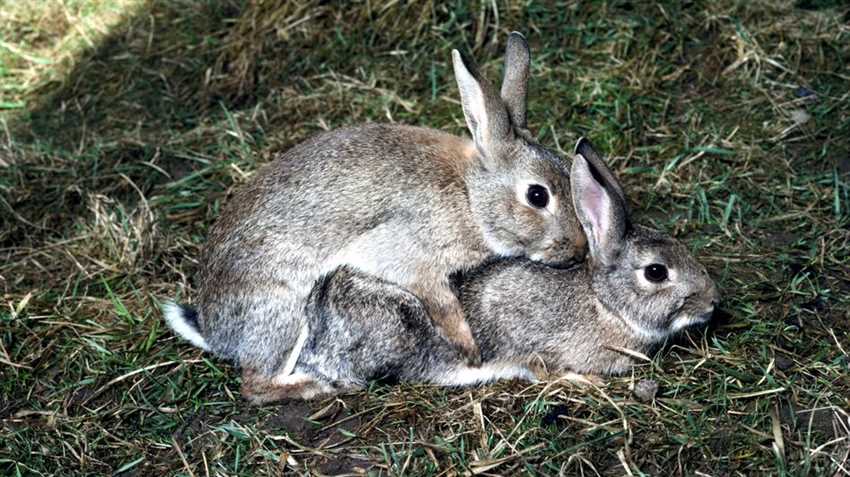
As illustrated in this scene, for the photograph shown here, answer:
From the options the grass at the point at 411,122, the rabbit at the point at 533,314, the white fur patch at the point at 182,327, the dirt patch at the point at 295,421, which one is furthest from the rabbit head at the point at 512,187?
the white fur patch at the point at 182,327

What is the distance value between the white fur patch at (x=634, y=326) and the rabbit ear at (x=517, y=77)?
102 cm

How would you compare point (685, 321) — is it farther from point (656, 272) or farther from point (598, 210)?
point (598, 210)

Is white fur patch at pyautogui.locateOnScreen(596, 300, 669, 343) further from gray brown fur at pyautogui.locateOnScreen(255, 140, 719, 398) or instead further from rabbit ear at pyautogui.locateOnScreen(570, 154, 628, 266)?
rabbit ear at pyautogui.locateOnScreen(570, 154, 628, 266)

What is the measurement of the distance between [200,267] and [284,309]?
61 cm

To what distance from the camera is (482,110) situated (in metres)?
5.25

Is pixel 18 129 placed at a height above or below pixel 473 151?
below

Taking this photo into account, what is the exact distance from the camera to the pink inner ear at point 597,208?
16.2 feet

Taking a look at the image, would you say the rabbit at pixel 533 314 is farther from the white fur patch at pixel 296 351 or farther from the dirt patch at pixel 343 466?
the dirt patch at pixel 343 466

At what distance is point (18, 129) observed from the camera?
7.43 m

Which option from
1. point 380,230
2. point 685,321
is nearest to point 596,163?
point 685,321

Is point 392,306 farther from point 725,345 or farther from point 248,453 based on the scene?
point 725,345

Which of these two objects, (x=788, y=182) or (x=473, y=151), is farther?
(x=788, y=182)

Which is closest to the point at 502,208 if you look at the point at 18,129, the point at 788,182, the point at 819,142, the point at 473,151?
the point at 473,151

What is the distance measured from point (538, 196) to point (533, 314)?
1.91 feet
